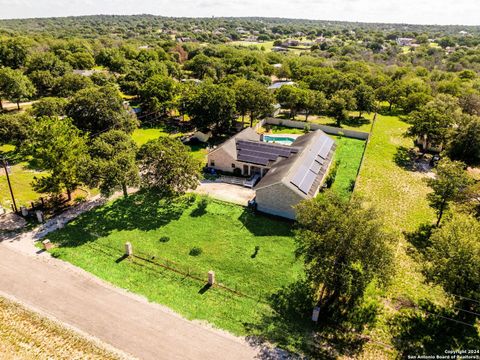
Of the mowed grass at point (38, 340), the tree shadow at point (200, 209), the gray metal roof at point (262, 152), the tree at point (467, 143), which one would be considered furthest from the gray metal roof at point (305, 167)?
the mowed grass at point (38, 340)

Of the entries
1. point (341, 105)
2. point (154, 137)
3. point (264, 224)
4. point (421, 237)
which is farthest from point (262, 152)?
point (341, 105)

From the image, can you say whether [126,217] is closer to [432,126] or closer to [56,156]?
[56,156]

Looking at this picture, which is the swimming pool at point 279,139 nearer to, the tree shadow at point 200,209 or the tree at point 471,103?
the tree shadow at point 200,209

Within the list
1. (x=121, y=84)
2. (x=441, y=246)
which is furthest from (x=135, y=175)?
(x=121, y=84)

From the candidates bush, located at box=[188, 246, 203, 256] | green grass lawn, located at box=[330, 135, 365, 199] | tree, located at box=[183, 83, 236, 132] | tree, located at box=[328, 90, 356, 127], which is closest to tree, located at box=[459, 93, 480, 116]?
tree, located at box=[328, 90, 356, 127]

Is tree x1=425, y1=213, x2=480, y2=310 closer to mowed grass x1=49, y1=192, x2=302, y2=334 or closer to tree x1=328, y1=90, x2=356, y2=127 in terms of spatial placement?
mowed grass x1=49, y1=192, x2=302, y2=334

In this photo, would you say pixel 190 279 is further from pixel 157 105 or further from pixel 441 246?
pixel 157 105
